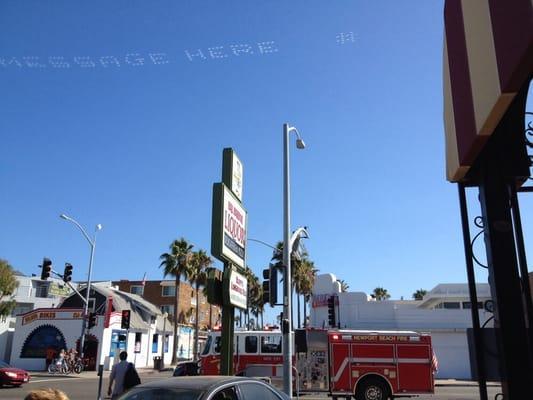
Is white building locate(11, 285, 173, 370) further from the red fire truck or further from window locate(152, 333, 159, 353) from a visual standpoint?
the red fire truck

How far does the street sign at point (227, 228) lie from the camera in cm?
995

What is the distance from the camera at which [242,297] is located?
1141 cm

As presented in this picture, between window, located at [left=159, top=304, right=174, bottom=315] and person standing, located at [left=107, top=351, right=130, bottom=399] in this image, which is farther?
window, located at [left=159, top=304, right=174, bottom=315]

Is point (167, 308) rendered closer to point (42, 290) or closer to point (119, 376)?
point (42, 290)

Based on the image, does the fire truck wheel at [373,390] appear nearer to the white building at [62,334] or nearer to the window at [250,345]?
the window at [250,345]

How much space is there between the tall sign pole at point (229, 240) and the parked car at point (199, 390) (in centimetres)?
414

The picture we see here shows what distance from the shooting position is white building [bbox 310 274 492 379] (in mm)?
38000

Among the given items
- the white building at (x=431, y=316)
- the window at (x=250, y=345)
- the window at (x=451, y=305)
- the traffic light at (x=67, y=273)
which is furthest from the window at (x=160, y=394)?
the window at (x=451, y=305)

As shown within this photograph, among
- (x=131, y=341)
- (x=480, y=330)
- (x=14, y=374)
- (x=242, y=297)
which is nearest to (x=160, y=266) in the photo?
(x=131, y=341)

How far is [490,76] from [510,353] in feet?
8.07

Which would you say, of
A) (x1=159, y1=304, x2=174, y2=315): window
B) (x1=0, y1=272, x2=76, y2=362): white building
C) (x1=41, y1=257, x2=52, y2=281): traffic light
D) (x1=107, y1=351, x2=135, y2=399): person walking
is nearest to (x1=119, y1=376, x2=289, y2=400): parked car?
(x1=107, y1=351, x2=135, y2=399): person walking

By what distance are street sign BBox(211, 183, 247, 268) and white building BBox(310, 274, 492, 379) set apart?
97.8ft

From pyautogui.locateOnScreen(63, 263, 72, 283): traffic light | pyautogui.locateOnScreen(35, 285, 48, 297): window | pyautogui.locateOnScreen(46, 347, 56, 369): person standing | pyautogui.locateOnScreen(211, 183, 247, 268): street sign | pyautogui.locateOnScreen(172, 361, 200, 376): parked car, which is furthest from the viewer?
pyautogui.locateOnScreen(35, 285, 48, 297): window

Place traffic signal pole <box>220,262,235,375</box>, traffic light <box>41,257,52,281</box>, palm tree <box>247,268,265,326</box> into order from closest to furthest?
traffic signal pole <box>220,262,235,375</box> → traffic light <box>41,257,52,281</box> → palm tree <box>247,268,265,326</box>
